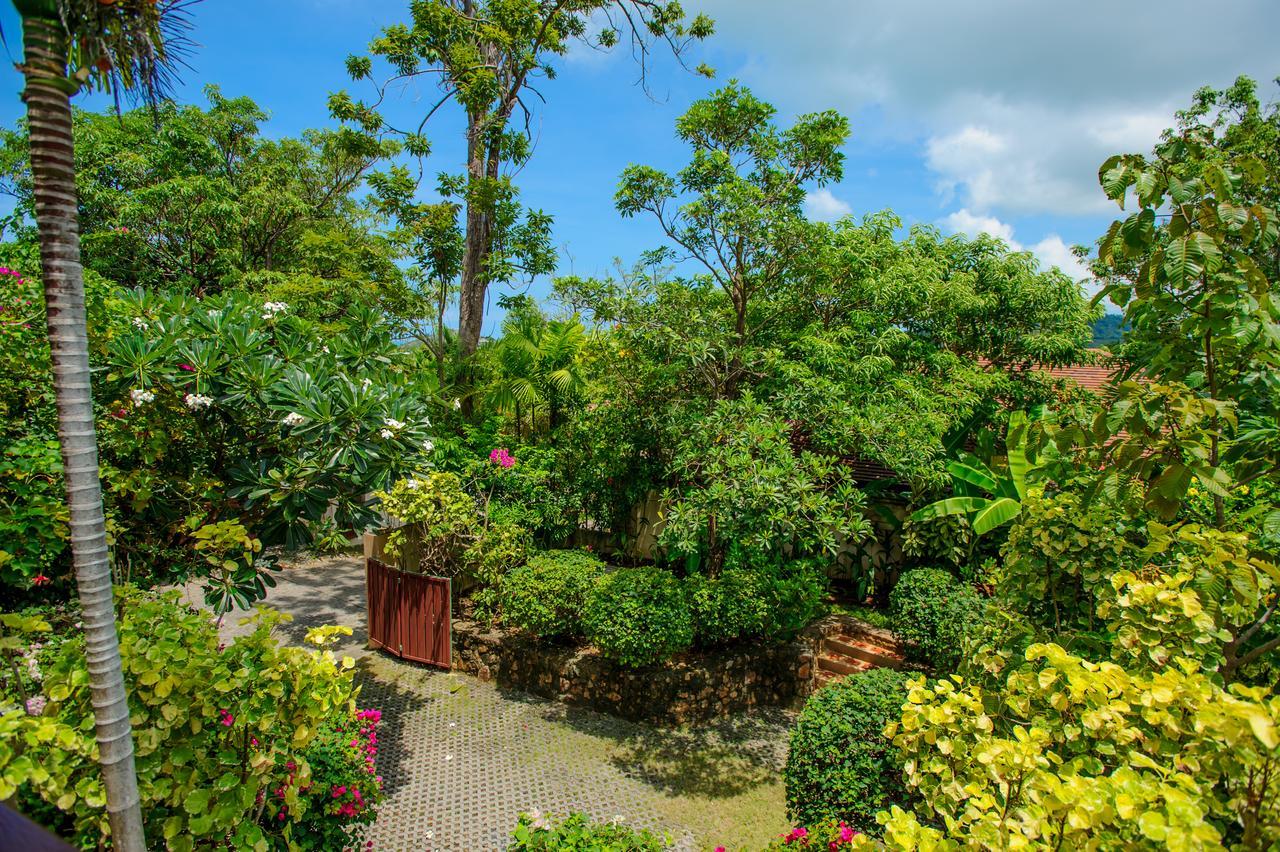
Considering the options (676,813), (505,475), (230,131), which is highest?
(230,131)

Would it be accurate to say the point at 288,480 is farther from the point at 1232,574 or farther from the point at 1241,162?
the point at 1241,162

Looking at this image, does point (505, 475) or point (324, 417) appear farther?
point (505, 475)

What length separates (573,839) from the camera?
12.3ft

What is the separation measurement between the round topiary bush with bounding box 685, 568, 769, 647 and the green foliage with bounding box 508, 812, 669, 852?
13.2 ft

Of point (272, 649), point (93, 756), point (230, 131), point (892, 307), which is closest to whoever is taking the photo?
point (93, 756)

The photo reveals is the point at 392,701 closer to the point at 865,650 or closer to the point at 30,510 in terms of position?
the point at 30,510

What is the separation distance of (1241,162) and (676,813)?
676 cm

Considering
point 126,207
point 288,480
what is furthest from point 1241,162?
point 126,207

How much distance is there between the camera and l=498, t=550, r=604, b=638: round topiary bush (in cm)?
815

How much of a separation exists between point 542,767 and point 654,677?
5.76 feet

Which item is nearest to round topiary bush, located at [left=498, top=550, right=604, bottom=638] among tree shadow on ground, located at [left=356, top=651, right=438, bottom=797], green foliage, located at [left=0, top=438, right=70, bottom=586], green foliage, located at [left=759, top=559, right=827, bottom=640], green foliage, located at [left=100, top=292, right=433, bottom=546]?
tree shadow on ground, located at [left=356, top=651, right=438, bottom=797]

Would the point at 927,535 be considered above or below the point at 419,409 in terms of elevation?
below

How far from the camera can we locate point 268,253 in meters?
17.3

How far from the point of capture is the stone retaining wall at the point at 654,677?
7.85m
